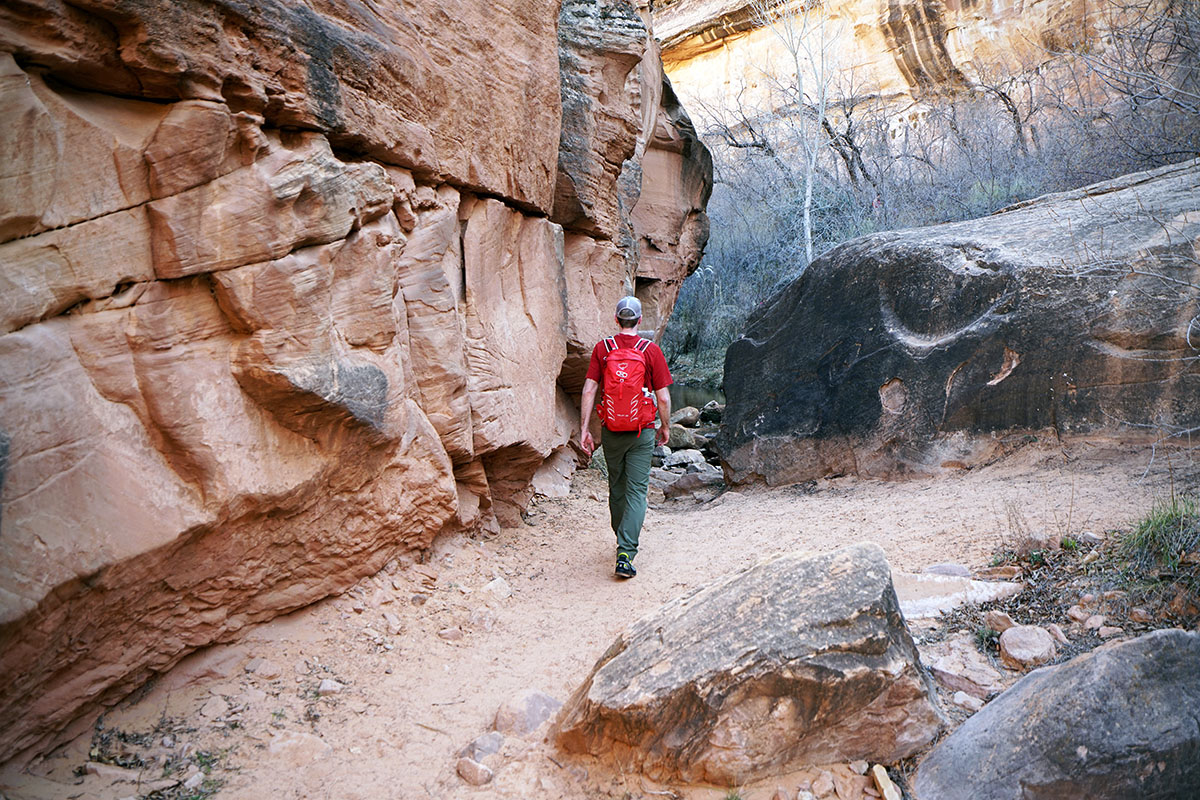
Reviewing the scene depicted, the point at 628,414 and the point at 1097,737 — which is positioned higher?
the point at 628,414

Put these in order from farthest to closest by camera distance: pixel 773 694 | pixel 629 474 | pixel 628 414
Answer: pixel 629 474, pixel 628 414, pixel 773 694

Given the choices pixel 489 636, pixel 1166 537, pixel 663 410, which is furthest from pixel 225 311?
pixel 1166 537

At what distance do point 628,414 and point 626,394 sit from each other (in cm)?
13

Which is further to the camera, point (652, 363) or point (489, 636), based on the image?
point (652, 363)

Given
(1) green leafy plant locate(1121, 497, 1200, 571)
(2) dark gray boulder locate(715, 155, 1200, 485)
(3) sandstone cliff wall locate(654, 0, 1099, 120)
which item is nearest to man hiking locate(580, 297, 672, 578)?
(2) dark gray boulder locate(715, 155, 1200, 485)

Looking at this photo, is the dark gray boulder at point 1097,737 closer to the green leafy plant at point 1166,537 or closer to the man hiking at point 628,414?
the green leafy plant at point 1166,537

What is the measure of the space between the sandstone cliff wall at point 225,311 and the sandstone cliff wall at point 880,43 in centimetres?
1463

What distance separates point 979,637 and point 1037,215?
4.66 meters

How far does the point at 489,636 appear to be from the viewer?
13.9 feet

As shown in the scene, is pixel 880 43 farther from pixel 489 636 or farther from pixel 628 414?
pixel 489 636

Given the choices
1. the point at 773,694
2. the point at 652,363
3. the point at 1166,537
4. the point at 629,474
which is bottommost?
the point at 773,694

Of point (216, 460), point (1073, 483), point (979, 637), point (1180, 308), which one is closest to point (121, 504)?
point (216, 460)

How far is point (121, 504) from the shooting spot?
295cm

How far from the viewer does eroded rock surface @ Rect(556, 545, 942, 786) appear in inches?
104
